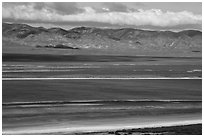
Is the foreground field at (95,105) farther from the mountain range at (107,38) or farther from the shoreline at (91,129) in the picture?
the mountain range at (107,38)

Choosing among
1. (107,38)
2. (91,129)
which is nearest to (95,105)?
(91,129)

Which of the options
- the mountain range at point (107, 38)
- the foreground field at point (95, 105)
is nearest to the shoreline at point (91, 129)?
the foreground field at point (95, 105)

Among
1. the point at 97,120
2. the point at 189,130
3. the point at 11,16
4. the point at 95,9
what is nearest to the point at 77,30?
the point at 95,9

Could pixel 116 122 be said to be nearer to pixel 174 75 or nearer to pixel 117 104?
pixel 117 104

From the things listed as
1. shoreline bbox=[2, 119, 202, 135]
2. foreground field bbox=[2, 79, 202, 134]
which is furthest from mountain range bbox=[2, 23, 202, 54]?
shoreline bbox=[2, 119, 202, 135]

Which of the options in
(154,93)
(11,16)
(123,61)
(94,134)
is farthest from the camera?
(123,61)

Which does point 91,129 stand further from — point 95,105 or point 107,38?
point 107,38
